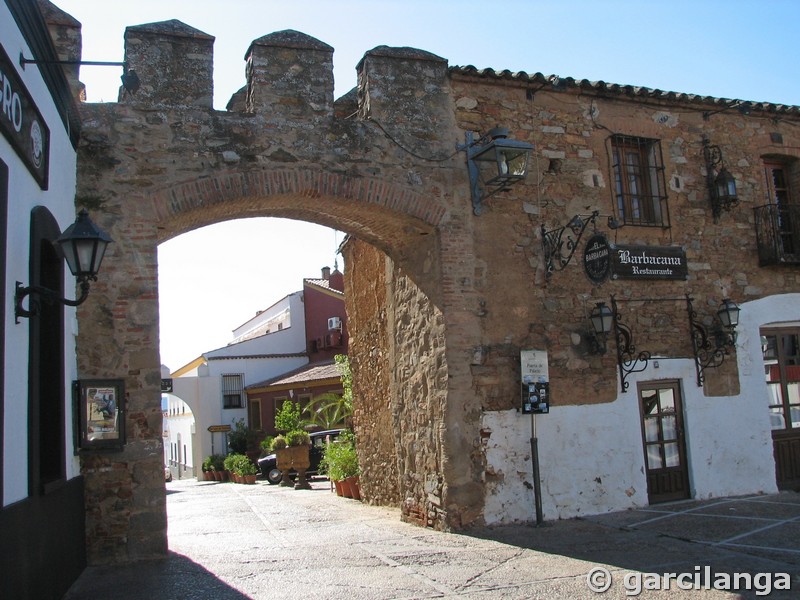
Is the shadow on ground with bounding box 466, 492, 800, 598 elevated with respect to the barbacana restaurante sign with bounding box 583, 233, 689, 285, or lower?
lower

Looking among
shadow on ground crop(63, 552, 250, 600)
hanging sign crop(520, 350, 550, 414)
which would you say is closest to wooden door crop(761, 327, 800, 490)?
hanging sign crop(520, 350, 550, 414)

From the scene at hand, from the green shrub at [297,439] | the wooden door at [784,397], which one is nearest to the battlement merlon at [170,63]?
the wooden door at [784,397]

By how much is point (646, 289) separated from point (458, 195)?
2807 mm

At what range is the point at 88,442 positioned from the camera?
6691mm

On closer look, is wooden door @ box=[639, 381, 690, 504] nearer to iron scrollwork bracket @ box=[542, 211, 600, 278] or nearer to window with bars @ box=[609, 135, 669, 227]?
iron scrollwork bracket @ box=[542, 211, 600, 278]

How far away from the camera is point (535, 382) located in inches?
334

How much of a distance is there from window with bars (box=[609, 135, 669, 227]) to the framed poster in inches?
252

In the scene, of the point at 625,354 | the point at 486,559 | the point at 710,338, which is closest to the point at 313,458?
the point at 625,354

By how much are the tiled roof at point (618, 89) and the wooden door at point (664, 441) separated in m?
3.76

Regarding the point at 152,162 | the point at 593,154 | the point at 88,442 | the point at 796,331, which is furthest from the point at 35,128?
the point at 796,331

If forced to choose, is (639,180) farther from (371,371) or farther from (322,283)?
(322,283)

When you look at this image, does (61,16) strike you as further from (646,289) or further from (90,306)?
(646,289)

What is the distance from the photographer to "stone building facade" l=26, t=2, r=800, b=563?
7.40m

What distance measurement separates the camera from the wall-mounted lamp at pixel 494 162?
822 centimetres
